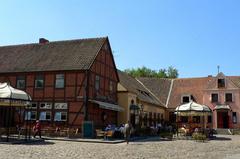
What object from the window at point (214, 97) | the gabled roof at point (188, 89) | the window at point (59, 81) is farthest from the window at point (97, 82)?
the window at point (214, 97)

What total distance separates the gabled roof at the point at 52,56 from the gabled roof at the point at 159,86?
21507 mm

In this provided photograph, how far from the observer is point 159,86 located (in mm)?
53875

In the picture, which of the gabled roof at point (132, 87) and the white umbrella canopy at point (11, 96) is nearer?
the white umbrella canopy at point (11, 96)

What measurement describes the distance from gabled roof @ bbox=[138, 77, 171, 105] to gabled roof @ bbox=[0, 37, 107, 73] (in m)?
21.5

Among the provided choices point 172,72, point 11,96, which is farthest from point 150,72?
point 11,96

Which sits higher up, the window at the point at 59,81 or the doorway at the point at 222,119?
the window at the point at 59,81

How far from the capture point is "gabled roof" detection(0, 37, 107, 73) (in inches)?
1203

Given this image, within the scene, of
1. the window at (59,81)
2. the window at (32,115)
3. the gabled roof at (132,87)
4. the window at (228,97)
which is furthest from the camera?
the window at (228,97)

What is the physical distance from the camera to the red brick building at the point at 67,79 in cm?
2920

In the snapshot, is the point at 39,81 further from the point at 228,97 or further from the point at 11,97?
the point at 228,97

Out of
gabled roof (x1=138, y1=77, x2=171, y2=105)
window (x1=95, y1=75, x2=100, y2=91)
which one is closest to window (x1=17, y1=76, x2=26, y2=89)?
window (x1=95, y1=75, x2=100, y2=91)

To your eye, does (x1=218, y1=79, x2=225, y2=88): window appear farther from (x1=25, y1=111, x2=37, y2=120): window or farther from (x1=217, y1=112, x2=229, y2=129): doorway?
(x1=25, y1=111, x2=37, y2=120): window

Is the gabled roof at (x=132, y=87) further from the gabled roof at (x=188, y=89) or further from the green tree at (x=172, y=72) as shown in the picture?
the green tree at (x=172, y=72)

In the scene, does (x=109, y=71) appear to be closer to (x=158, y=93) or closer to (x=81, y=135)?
A: (x=81, y=135)
